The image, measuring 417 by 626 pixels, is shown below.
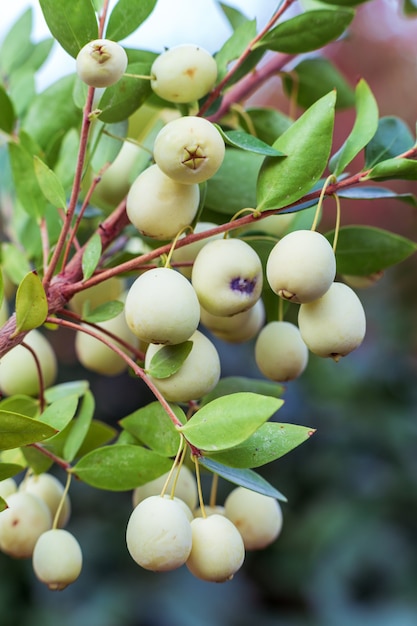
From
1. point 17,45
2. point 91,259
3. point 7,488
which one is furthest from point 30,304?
point 17,45

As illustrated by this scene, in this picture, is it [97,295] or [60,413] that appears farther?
[97,295]

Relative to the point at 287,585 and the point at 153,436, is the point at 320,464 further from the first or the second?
the point at 153,436

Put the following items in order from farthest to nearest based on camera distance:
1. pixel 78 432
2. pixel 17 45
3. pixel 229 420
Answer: pixel 17 45
pixel 78 432
pixel 229 420

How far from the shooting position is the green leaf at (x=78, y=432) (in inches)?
14.2

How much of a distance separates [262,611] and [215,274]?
86cm

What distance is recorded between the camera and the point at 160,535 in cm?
27

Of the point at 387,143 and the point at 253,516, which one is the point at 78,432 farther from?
the point at 387,143

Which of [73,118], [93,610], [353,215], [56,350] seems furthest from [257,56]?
[353,215]

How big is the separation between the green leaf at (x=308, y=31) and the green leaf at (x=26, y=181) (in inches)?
5.4

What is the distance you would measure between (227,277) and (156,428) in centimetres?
8

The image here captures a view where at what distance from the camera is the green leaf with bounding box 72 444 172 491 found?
1.01ft

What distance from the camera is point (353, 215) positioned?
1.60 metres

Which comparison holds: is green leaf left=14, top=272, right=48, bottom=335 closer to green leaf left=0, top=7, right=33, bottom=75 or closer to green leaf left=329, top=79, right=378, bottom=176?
green leaf left=329, top=79, right=378, bottom=176

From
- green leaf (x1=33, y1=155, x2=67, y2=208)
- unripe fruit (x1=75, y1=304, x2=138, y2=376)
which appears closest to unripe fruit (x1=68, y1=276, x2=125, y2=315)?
unripe fruit (x1=75, y1=304, x2=138, y2=376)
